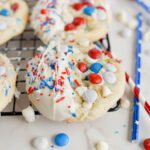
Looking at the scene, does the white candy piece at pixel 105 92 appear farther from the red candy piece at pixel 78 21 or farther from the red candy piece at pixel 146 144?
the red candy piece at pixel 78 21

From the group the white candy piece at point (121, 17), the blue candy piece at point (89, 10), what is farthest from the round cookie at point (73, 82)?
the white candy piece at point (121, 17)

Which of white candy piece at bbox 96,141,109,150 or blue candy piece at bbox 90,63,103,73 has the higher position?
blue candy piece at bbox 90,63,103,73

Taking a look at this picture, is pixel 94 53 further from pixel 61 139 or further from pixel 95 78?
pixel 61 139

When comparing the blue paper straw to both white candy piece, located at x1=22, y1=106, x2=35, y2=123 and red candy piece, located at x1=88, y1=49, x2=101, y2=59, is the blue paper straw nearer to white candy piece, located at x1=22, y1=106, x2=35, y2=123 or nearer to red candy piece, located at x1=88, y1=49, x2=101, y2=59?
red candy piece, located at x1=88, y1=49, x2=101, y2=59

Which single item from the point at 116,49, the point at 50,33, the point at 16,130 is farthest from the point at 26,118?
the point at 116,49

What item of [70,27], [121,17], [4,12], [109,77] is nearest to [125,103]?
[109,77]

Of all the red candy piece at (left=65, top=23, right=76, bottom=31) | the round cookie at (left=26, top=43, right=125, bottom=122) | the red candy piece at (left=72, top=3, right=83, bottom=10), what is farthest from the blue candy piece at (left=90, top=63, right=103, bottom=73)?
the red candy piece at (left=72, top=3, right=83, bottom=10)
